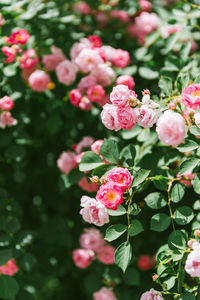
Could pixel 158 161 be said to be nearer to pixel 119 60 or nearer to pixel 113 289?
pixel 119 60

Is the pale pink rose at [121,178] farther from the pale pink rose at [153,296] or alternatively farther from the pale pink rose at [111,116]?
the pale pink rose at [153,296]

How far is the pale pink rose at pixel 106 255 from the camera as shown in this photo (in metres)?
1.75

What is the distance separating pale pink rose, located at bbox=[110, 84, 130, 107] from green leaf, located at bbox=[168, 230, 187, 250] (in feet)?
1.55

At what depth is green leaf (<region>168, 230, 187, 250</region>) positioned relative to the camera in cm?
123

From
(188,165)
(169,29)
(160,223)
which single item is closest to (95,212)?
(160,223)

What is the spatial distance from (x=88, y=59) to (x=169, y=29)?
541 millimetres

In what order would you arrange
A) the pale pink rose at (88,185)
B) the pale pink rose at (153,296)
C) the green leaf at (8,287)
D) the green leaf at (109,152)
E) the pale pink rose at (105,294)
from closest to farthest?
1. the pale pink rose at (153,296)
2. the green leaf at (109,152)
3. the green leaf at (8,287)
4. the pale pink rose at (88,185)
5. the pale pink rose at (105,294)

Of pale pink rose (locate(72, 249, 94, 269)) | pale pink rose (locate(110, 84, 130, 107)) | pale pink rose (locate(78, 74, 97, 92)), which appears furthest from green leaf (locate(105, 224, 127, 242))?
pale pink rose (locate(78, 74, 97, 92))

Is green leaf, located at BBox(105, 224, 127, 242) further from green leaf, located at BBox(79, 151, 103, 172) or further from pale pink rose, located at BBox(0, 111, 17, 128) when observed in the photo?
pale pink rose, located at BBox(0, 111, 17, 128)

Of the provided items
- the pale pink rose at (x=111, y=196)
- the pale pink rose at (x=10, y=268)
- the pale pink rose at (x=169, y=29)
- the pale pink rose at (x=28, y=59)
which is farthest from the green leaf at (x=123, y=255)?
the pale pink rose at (x=169, y=29)

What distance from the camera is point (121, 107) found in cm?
123

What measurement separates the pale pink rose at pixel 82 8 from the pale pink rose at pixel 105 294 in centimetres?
165

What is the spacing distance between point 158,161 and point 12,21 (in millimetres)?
1114

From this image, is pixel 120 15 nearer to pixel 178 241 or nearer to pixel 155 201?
pixel 155 201
